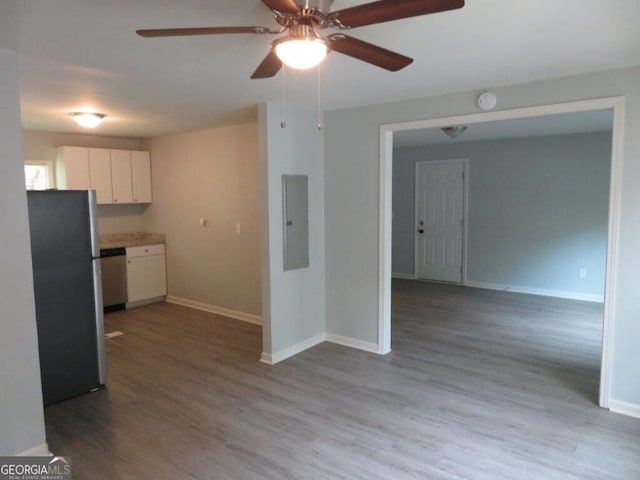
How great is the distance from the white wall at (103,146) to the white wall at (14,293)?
11.8 feet

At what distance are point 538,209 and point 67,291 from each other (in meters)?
6.31

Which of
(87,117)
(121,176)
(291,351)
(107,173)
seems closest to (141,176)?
(121,176)

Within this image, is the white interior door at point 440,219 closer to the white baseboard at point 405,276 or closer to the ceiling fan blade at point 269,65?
the white baseboard at point 405,276

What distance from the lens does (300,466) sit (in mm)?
2553

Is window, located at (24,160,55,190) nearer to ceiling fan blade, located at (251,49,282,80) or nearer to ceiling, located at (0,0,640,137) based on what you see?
ceiling, located at (0,0,640,137)

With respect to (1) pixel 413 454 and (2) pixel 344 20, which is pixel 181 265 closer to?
(1) pixel 413 454

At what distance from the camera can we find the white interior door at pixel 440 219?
24.7 feet

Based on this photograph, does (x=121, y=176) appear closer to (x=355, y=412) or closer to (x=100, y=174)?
(x=100, y=174)

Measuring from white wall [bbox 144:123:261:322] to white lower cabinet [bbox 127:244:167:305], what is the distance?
0.40 feet

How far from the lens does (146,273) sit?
6191 mm

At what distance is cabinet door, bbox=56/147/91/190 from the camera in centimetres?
562

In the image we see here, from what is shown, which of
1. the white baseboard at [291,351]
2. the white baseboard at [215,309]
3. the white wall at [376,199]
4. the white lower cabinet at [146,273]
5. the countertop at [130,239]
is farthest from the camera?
the countertop at [130,239]

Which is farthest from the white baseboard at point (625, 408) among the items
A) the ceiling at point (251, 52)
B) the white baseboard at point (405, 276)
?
Answer: the white baseboard at point (405, 276)

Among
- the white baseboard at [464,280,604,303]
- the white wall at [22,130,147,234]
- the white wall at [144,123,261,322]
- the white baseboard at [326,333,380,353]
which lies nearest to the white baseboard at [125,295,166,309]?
the white wall at [144,123,261,322]
